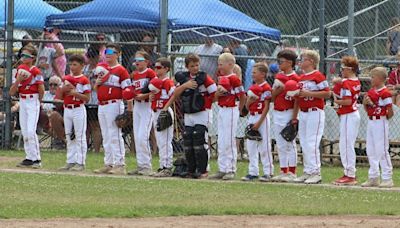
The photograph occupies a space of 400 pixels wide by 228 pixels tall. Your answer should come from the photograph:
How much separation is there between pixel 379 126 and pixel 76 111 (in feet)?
15.1

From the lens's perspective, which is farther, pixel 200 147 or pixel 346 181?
pixel 200 147

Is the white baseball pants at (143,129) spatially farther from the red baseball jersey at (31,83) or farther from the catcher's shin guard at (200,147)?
the red baseball jersey at (31,83)

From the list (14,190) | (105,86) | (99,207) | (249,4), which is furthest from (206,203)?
(249,4)

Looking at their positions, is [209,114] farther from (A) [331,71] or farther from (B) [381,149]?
(A) [331,71]

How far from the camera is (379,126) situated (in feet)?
46.9

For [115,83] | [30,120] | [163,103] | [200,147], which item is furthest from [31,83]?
[200,147]

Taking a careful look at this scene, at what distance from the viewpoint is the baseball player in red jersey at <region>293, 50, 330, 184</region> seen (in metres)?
14.4

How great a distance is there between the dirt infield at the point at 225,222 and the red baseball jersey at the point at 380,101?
11.2 ft

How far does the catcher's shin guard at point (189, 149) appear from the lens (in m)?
15.1

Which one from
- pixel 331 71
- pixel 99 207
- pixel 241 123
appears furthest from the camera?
pixel 331 71

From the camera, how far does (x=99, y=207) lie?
11.4 metres

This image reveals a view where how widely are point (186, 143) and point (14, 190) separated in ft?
10.1

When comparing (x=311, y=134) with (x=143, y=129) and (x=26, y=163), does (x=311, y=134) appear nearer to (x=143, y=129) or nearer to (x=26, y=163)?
(x=143, y=129)

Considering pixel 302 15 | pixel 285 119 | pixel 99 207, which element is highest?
pixel 302 15
